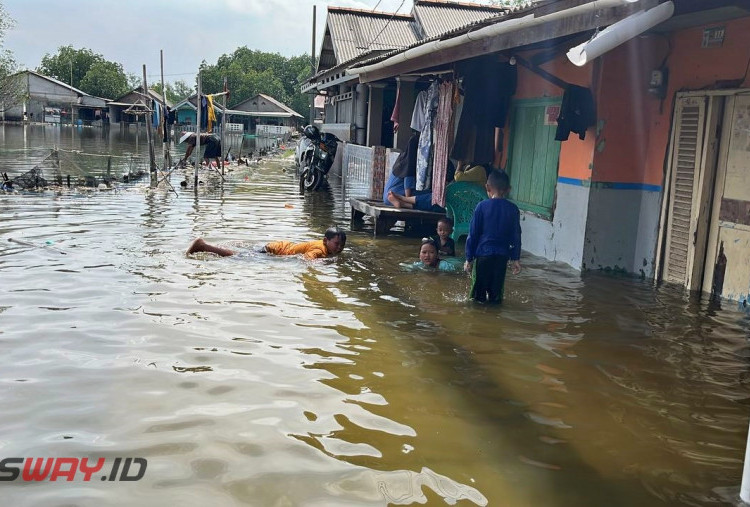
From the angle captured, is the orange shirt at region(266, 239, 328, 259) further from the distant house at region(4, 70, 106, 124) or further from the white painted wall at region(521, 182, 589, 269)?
the distant house at region(4, 70, 106, 124)

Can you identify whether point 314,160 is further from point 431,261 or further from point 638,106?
point 638,106

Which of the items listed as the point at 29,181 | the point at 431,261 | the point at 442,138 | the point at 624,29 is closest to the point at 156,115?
the point at 29,181

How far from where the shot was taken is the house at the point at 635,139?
24.2 feet

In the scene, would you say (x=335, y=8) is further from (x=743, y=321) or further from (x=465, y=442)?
(x=465, y=442)

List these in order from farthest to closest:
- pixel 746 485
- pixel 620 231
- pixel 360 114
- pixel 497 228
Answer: pixel 360 114, pixel 620 231, pixel 497 228, pixel 746 485

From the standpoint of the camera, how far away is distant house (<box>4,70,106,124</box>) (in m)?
79.1

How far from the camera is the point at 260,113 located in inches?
2569

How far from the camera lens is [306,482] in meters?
3.46

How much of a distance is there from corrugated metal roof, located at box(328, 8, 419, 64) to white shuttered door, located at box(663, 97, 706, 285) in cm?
1669

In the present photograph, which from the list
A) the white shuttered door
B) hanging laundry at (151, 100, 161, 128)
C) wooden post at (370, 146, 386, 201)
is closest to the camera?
the white shuttered door

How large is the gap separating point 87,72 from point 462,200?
104 m

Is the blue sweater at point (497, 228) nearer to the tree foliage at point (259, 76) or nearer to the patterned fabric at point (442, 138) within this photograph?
the patterned fabric at point (442, 138)

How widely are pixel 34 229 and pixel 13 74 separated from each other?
147 ft

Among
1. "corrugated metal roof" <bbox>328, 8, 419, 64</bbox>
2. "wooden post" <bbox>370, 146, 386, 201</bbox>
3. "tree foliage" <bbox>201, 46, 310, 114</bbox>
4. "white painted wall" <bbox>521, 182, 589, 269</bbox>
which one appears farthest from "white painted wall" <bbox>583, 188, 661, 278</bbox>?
"tree foliage" <bbox>201, 46, 310, 114</bbox>
